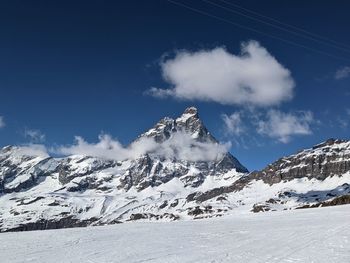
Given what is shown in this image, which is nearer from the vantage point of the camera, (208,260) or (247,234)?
(208,260)

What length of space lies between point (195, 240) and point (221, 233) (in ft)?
14.1

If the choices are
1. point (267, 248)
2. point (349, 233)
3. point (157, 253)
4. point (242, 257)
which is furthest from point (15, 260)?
point (349, 233)

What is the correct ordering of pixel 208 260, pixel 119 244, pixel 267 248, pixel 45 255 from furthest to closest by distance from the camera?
pixel 119 244 < pixel 267 248 < pixel 45 255 < pixel 208 260

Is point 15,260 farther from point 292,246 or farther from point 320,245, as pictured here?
point 320,245

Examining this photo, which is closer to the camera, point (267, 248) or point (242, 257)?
point (242, 257)

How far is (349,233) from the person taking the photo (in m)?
29.5

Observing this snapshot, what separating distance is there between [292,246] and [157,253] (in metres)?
6.97

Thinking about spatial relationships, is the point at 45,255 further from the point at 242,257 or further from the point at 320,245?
the point at 320,245

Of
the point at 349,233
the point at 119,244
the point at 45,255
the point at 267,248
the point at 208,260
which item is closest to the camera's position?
the point at 208,260

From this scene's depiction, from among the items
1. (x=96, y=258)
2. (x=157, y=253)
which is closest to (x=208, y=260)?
(x=157, y=253)

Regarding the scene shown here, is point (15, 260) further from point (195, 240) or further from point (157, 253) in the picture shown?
point (195, 240)

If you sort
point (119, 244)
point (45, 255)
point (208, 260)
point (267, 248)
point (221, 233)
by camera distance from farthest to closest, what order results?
point (221, 233), point (119, 244), point (267, 248), point (45, 255), point (208, 260)

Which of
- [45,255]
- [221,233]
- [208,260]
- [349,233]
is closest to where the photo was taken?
[208,260]

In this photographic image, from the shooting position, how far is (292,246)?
24391 mm
